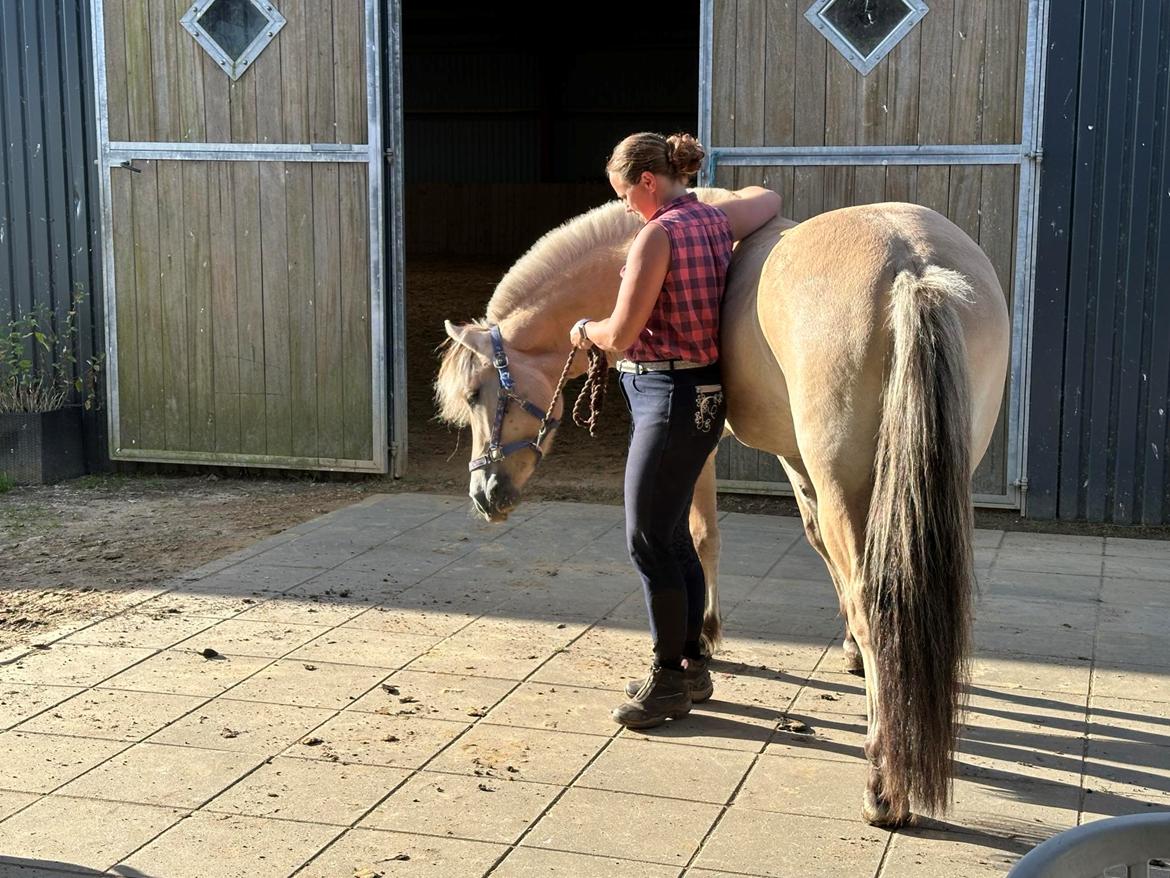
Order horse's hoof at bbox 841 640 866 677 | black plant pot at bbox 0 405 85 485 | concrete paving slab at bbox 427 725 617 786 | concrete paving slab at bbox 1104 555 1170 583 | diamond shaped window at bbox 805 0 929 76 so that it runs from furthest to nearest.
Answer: black plant pot at bbox 0 405 85 485
diamond shaped window at bbox 805 0 929 76
concrete paving slab at bbox 1104 555 1170 583
horse's hoof at bbox 841 640 866 677
concrete paving slab at bbox 427 725 617 786

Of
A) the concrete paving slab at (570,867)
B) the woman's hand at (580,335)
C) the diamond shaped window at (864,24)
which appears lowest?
the concrete paving slab at (570,867)

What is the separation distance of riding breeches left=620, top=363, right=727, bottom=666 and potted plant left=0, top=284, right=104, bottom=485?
183 inches

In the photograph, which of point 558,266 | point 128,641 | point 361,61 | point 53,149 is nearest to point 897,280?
point 558,266

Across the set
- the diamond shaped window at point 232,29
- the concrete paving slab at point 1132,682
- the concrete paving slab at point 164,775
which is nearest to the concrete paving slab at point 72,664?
the concrete paving slab at point 164,775

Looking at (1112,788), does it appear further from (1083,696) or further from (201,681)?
(201,681)

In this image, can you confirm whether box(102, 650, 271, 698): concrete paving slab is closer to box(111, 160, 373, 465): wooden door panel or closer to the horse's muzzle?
Answer: the horse's muzzle

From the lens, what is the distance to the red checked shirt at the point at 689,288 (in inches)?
123

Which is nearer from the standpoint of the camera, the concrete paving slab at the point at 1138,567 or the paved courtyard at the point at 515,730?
the paved courtyard at the point at 515,730

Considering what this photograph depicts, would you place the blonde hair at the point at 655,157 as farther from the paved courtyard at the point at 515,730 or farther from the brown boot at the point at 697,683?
the paved courtyard at the point at 515,730

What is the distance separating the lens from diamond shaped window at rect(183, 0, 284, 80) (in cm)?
666

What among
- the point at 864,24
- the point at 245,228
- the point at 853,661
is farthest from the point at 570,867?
the point at 245,228

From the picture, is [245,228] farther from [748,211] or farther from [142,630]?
[748,211]

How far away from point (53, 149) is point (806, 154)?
417 centimetres

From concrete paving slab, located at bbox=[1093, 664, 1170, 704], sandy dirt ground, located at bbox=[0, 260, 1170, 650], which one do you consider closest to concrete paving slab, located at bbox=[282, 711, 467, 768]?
sandy dirt ground, located at bbox=[0, 260, 1170, 650]
